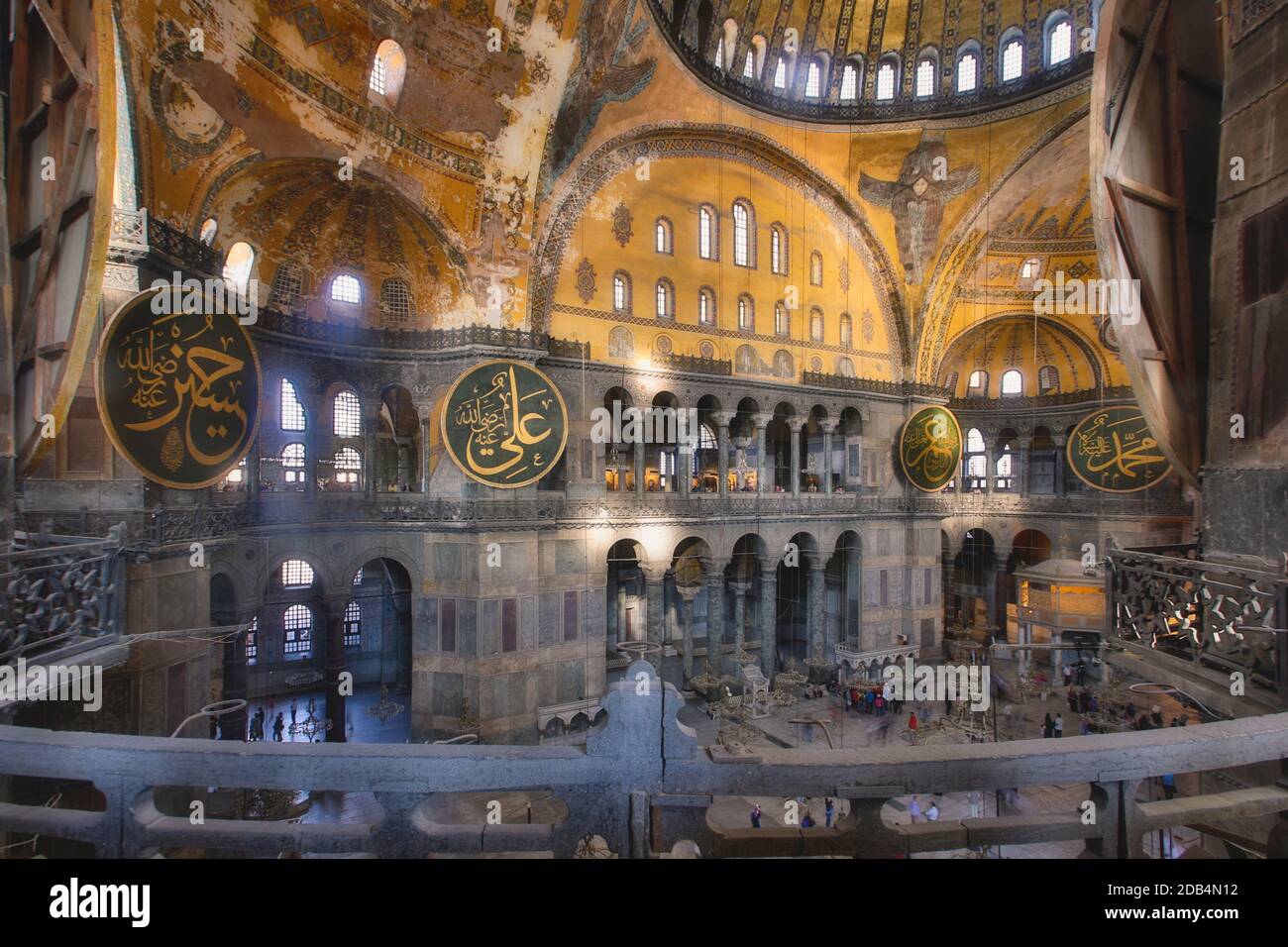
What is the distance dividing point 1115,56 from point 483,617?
39.1 ft

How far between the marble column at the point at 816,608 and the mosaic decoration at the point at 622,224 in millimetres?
10459

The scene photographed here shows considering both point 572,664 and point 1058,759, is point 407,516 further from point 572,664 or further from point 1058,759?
point 1058,759

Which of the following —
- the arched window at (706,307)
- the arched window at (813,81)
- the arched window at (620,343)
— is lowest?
the arched window at (620,343)

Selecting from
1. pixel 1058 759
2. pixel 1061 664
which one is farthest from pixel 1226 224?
pixel 1061 664

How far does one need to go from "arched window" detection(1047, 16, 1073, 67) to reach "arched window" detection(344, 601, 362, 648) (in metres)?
24.7

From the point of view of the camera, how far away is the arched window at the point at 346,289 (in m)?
12.1

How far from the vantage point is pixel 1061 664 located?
17969 mm

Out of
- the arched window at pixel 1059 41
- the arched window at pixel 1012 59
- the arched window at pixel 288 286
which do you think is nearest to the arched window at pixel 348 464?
the arched window at pixel 288 286

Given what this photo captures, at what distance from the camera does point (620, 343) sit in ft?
47.9

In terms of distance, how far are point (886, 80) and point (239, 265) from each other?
1681 centimetres

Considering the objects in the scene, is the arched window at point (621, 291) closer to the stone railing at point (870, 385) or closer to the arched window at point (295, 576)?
the stone railing at point (870, 385)

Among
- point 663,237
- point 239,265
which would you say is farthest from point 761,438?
Answer: point 239,265

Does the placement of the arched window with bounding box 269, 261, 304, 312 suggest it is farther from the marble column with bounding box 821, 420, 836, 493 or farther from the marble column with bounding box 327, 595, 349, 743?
the marble column with bounding box 821, 420, 836, 493

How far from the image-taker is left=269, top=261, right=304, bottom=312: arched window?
11.4 m
